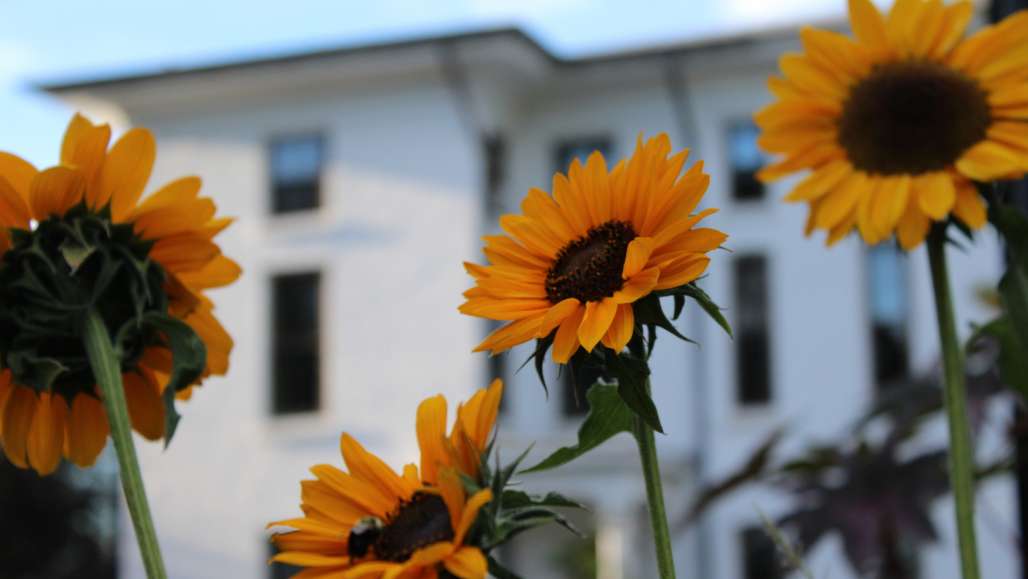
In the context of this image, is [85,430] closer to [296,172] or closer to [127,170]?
[127,170]

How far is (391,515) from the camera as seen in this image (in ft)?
2.56

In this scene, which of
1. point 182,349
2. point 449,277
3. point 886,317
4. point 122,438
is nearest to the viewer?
point 122,438

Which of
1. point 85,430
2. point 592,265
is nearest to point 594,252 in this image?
point 592,265

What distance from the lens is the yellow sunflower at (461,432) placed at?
77 cm

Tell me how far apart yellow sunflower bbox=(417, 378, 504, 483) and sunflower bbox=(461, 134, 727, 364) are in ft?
0.09

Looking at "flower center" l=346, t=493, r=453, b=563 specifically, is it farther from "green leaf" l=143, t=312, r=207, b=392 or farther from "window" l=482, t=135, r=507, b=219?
"window" l=482, t=135, r=507, b=219

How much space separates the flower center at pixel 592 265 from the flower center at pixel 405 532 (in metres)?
0.13

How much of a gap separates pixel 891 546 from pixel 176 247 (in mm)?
1796

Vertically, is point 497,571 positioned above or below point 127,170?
below

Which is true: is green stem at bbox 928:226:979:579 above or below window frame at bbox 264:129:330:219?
below

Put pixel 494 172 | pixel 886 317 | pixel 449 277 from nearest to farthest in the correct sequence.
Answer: pixel 886 317
pixel 449 277
pixel 494 172

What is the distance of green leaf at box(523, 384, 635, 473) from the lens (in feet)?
2.85

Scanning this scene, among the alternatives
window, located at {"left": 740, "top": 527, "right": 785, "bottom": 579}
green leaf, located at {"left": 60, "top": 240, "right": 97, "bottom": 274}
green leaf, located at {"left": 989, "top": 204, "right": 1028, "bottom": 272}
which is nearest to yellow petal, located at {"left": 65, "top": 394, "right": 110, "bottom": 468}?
green leaf, located at {"left": 60, "top": 240, "right": 97, "bottom": 274}

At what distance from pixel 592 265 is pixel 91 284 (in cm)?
33
